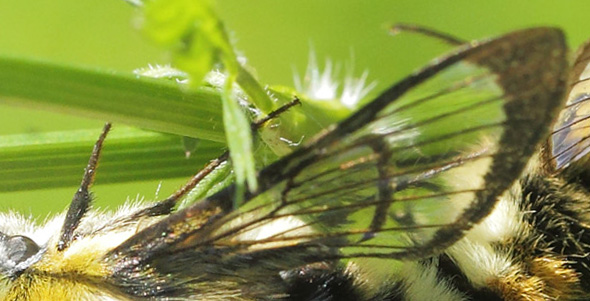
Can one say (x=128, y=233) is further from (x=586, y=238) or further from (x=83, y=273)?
(x=586, y=238)

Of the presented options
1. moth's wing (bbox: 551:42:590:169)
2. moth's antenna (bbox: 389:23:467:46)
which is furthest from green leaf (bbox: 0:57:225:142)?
moth's wing (bbox: 551:42:590:169)

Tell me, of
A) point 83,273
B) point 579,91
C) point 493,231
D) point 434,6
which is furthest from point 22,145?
point 434,6

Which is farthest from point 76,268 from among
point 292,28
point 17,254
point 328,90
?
point 292,28

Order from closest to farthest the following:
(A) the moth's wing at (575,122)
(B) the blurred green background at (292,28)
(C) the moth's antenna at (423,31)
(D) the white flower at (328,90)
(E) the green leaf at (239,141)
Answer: (E) the green leaf at (239,141)
(C) the moth's antenna at (423,31)
(A) the moth's wing at (575,122)
(D) the white flower at (328,90)
(B) the blurred green background at (292,28)

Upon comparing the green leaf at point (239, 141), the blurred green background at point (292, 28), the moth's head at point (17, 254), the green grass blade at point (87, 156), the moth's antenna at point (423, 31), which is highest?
the blurred green background at point (292, 28)

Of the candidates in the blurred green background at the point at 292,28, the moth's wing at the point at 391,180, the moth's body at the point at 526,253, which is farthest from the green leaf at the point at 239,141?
the blurred green background at the point at 292,28

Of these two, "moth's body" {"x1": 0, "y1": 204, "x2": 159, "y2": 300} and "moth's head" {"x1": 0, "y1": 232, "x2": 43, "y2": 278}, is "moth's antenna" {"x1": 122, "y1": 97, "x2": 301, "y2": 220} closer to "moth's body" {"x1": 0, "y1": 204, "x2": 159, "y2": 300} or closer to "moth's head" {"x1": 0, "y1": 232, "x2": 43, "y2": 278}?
"moth's body" {"x1": 0, "y1": 204, "x2": 159, "y2": 300}

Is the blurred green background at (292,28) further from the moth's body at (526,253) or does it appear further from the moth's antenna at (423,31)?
the moth's body at (526,253)
